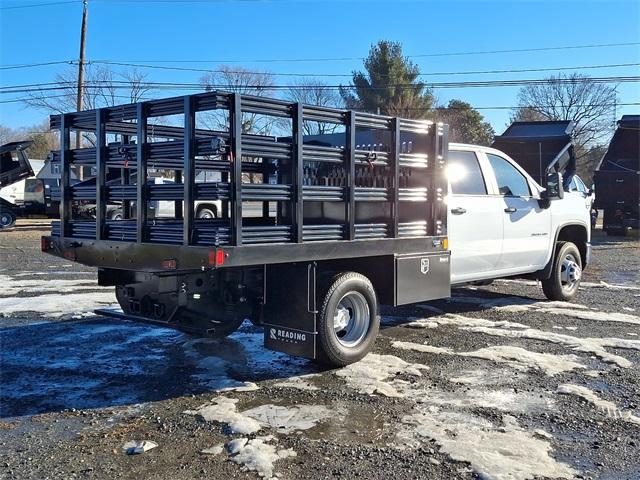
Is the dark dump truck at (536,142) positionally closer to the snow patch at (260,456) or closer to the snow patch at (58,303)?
the snow patch at (58,303)

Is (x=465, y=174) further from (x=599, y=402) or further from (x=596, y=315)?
(x=599, y=402)

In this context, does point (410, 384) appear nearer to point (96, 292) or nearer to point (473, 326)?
point (473, 326)

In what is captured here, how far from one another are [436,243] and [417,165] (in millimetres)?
840

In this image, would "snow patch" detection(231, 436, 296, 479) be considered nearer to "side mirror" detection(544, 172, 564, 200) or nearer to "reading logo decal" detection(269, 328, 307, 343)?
"reading logo decal" detection(269, 328, 307, 343)

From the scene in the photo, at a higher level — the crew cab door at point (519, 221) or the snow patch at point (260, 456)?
the crew cab door at point (519, 221)

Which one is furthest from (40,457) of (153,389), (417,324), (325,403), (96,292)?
(96,292)

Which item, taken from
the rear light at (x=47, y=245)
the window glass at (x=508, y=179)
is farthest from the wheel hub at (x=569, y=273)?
the rear light at (x=47, y=245)

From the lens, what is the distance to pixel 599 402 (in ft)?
15.9

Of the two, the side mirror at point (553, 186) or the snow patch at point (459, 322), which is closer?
the snow patch at point (459, 322)

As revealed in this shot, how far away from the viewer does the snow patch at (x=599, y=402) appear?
4535 mm

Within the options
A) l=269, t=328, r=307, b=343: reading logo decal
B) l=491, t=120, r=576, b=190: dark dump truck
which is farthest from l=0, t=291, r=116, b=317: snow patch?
l=491, t=120, r=576, b=190: dark dump truck

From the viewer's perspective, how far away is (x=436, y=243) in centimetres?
640

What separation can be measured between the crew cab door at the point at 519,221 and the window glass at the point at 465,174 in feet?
1.15

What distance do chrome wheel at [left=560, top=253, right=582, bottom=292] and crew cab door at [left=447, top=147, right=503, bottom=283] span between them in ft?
6.28
